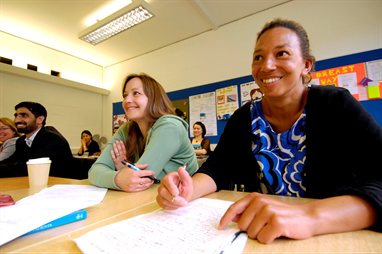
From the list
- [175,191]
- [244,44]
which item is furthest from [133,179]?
[244,44]

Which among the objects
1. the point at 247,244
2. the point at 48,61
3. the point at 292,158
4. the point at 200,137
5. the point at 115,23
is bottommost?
the point at 247,244

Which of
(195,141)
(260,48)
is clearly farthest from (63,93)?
(260,48)

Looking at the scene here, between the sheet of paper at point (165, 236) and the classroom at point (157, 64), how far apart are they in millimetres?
74

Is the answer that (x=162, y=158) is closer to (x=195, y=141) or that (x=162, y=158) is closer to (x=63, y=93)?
(x=195, y=141)

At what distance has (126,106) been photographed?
1.22 meters

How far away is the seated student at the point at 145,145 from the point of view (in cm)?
83

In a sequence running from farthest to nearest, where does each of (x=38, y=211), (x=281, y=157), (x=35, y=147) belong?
(x=35, y=147) → (x=281, y=157) → (x=38, y=211)

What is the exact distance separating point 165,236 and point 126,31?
3.72 metres

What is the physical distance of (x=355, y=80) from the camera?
2309 mm

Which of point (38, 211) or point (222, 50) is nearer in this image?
point (38, 211)

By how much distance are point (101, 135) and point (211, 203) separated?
15.6 feet

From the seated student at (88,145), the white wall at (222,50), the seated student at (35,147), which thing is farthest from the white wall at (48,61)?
the seated student at (35,147)

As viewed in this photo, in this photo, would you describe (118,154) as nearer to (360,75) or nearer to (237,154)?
(237,154)

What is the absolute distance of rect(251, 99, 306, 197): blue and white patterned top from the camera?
30.5 inches
